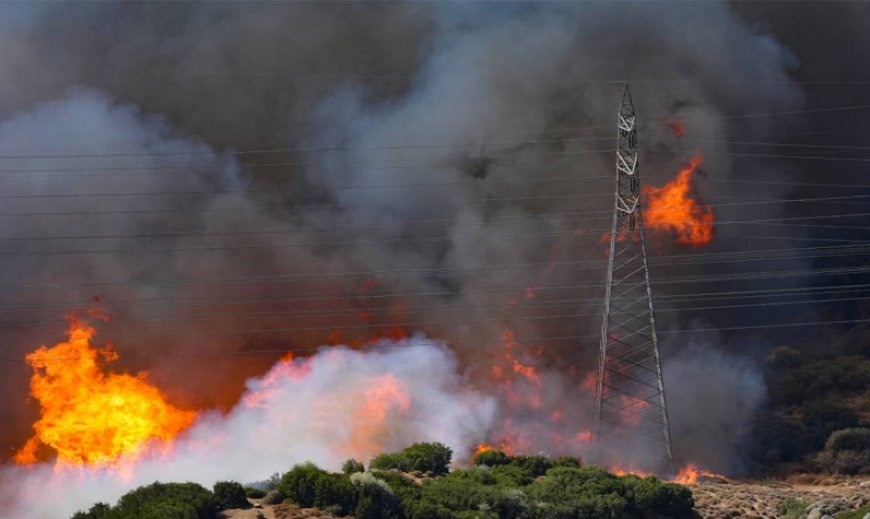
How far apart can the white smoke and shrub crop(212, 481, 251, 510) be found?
46.4 ft

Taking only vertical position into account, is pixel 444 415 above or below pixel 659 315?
below

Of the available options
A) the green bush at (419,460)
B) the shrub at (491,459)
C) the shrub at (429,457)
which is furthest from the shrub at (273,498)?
the shrub at (491,459)

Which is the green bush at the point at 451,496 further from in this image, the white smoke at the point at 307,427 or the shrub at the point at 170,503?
the white smoke at the point at 307,427

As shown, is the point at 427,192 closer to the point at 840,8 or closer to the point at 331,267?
the point at 331,267

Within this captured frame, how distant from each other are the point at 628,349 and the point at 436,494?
3128cm

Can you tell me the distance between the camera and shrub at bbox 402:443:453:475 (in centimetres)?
7225

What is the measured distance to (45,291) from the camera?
91062 millimetres

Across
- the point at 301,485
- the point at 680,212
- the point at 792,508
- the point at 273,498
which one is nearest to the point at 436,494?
the point at 301,485

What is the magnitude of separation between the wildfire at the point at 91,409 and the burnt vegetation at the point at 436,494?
13781 mm

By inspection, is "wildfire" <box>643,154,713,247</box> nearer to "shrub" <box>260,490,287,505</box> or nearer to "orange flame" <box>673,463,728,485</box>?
"orange flame" <box>673,463,728,485</box>

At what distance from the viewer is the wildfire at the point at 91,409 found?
80.8m

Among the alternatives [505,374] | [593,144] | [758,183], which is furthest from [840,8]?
[505,374]

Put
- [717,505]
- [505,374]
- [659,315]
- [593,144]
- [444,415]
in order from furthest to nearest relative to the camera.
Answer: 1. [593,144]
2. [659,315]
3. [505,374]
4. [444,415]
5. [717,505]

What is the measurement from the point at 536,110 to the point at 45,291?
38719mm
